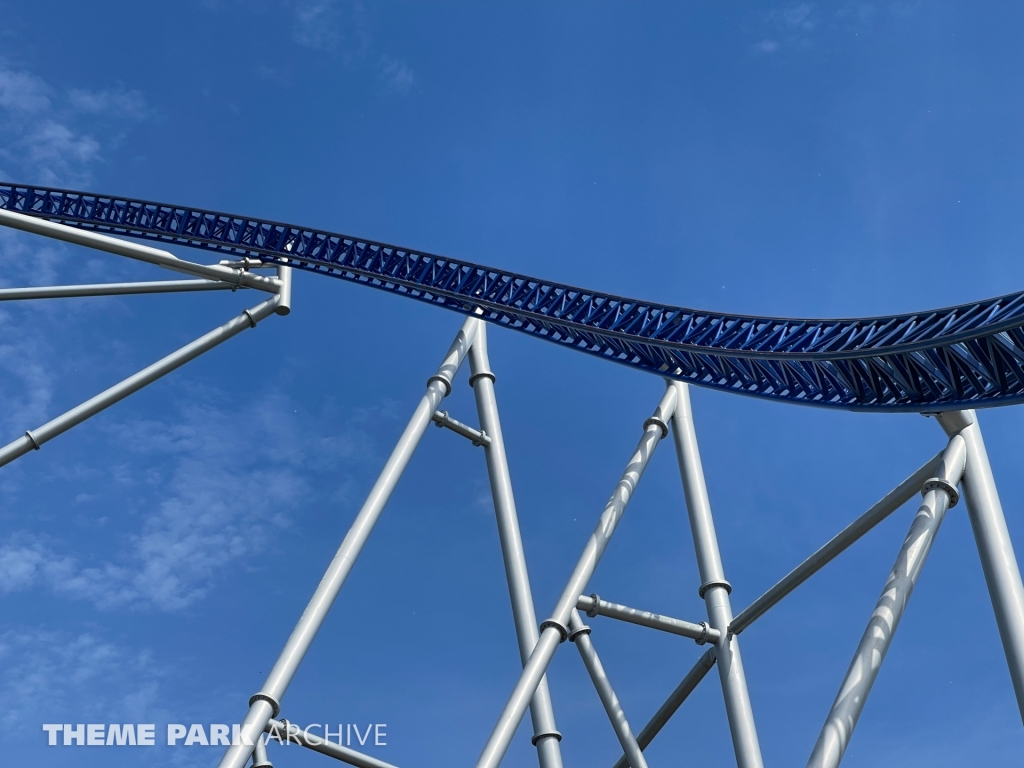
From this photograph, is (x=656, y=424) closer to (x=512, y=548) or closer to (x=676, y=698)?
(x=512, y=548)

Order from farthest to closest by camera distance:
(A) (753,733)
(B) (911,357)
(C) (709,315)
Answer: (C) (709,315) < (A) (753,733) < (B) (911,357)

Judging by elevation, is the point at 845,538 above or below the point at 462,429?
below

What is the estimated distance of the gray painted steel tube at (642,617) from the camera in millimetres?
11046

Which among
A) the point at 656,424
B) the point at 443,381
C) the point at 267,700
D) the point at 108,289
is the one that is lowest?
the point at 267,700

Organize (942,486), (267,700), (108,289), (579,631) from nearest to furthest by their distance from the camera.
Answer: (942,486), (267,700), (579,631), (108,289)

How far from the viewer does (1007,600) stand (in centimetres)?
789

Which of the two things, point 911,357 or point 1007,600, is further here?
point 911,357

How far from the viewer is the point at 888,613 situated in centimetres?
790

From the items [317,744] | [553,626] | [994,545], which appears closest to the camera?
[994,545]

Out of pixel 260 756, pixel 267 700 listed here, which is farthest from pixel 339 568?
pixel 260 756

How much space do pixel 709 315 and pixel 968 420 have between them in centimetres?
313

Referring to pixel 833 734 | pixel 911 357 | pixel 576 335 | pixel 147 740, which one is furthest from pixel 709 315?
pixel 147 740

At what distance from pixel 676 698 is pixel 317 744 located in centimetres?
357

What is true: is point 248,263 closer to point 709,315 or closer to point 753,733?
point 709,315
